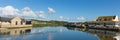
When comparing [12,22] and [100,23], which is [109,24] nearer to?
[100,23]

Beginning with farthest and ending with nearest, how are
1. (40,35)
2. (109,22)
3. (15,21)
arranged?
(15,21), (109,22), (40,35)

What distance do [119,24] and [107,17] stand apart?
11.5 m

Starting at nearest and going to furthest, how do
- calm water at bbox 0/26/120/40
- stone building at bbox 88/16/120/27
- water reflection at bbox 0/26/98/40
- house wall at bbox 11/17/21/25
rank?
water reflection at bbox 0/26/98/40, calm water at bbox 0/26/120/40, stone building at bbox 88/16/120/27, house wall at bbox 11/17/21/25

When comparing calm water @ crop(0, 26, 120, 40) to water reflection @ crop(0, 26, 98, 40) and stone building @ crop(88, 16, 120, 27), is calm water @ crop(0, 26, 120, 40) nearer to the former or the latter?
water reflection @ crop(0, 26, 98, 40)

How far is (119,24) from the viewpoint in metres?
51.1

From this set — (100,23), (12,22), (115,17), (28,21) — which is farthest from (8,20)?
(115,17)

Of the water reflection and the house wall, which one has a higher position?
the house wall

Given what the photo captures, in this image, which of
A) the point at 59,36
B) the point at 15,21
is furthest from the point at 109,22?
the point at 59,36

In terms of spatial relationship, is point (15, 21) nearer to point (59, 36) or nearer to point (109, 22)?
point (109, 22)

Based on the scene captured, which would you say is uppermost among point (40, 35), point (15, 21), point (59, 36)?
point (15, 21)

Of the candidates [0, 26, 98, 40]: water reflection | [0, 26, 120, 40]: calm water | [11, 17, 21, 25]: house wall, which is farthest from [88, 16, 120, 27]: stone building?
[11, 17, 21, 25]: house wall

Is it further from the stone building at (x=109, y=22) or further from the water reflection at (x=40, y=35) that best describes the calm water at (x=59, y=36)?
the stone building at (x=109, y=22)

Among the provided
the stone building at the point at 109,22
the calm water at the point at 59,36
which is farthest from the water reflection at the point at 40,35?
the stone building at the point at 109,22

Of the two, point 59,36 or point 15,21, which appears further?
point 15,21
